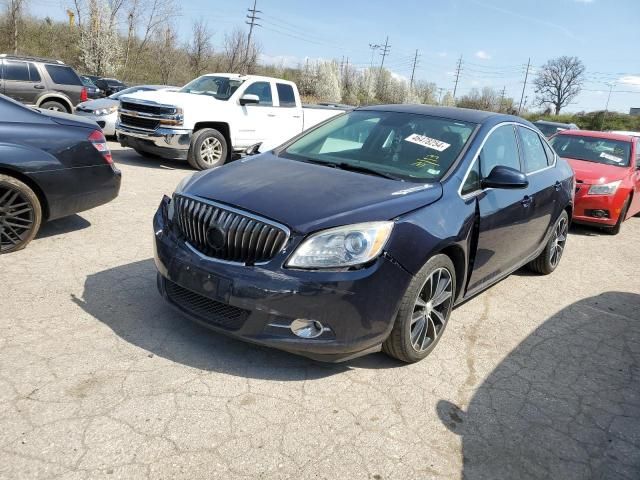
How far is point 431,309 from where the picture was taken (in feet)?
11.8

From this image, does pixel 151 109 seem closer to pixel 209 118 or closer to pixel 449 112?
pixel 209 118

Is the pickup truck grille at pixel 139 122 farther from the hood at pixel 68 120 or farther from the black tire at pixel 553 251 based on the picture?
the black tire at pixel 553 251

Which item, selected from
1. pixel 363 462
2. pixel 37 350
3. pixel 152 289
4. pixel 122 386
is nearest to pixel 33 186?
pixel 152 289

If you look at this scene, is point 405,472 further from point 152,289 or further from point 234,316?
point 152,289

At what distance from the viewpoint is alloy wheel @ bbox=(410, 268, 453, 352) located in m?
3.49

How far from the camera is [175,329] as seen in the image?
12.0ft

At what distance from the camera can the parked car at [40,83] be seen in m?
12.9

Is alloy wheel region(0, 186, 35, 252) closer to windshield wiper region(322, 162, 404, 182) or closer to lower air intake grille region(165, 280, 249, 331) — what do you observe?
lower air intake grille region(165, 280, 249, 331)

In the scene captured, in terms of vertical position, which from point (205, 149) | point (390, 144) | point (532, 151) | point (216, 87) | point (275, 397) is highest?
point (216, 87)

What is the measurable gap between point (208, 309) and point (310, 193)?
0.96 m

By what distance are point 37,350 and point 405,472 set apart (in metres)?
2.27

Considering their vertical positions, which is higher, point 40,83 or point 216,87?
point 216,87

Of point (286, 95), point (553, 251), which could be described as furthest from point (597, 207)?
point (286, 95)

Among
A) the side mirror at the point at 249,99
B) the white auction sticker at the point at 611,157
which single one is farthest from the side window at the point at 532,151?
the side mirror at the point at 249,99
